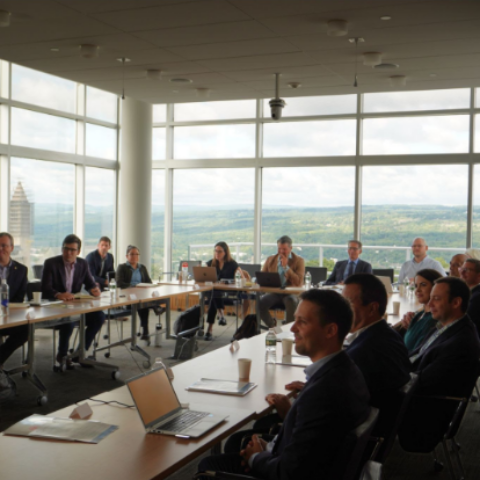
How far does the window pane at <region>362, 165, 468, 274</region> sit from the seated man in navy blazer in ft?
5.83

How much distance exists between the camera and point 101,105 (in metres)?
11.0

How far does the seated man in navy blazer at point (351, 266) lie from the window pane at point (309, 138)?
2.34 m

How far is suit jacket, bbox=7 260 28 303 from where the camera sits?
638 centimetres

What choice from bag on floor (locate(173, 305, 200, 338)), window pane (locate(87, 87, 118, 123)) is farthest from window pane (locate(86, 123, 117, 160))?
bag on floor (locate(173, 305, 200, 338))

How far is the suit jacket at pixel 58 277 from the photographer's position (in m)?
6.75

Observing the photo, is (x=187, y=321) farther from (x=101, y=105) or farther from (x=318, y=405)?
(x=318, y=405)

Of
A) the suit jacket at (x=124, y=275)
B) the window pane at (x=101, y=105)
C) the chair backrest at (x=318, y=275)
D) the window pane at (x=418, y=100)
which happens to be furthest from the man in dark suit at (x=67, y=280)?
the window pane at (x=418, y=100)

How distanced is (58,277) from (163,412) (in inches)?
178

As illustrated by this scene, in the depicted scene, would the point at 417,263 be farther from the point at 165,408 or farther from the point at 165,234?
the point at 165,408

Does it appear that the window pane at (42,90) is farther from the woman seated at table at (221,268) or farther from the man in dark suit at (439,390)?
the man in dark suit at (439,390)

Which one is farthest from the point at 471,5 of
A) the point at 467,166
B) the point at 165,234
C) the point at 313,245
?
the point at 165,234

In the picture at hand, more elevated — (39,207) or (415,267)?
(39,207)

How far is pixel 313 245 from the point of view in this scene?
36.1 ft

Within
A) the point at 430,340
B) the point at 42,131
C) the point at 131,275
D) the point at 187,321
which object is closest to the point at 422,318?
the point at 430,340
